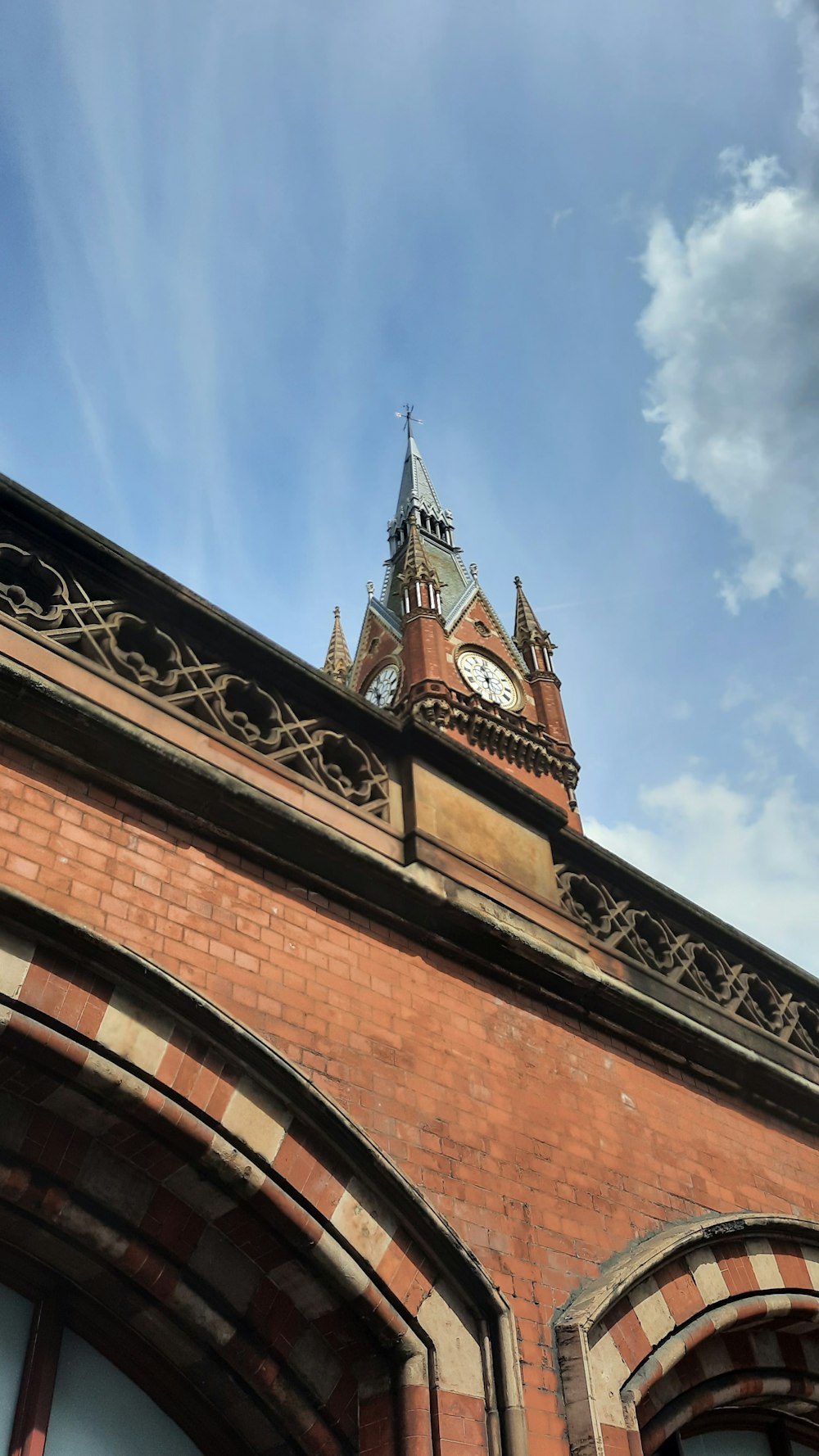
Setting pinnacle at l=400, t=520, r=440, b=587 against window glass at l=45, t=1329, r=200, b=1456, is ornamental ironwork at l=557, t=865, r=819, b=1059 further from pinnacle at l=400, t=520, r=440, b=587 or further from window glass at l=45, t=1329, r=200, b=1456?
pinnacle at l=400, t=520, r=440, b=587

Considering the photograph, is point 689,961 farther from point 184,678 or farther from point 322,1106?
point 184,678

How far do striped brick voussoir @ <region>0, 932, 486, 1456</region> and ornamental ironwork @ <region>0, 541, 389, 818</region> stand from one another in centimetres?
149

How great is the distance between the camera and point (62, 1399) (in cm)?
429

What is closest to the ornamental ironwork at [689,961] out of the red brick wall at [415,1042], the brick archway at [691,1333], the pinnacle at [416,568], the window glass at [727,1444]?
the red brick wall at [415,1042]

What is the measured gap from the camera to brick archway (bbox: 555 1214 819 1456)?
474 cm

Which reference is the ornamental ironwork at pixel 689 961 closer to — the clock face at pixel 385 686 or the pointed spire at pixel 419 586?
the clock face at pixel 385 686

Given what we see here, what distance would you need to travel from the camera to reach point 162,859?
193 inches

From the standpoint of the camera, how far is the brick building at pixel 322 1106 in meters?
4.35

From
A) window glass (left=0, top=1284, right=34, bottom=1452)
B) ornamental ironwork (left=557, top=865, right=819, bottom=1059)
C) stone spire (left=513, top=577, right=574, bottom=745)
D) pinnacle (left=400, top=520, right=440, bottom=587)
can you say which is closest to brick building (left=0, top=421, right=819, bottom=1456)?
window glass (left=0, top=1284, right=34, bottom=1452)

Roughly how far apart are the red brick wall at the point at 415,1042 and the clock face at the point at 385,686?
1185 inches

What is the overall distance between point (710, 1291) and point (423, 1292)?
1740 mm

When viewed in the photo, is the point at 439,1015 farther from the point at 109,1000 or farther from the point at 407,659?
the point at 407,659

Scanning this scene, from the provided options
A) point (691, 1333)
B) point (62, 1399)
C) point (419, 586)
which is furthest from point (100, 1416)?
point (419, 586)

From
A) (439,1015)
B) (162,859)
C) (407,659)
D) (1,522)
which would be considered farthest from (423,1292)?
(407,659)
